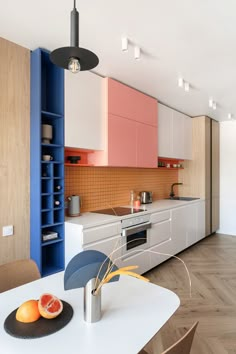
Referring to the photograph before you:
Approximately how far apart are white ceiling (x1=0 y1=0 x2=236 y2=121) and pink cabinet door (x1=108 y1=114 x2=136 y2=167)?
0.52 m

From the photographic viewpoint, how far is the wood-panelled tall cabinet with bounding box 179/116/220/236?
187 inches

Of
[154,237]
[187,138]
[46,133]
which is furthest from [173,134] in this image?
[46,133]

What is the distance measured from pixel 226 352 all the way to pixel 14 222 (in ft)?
6.55

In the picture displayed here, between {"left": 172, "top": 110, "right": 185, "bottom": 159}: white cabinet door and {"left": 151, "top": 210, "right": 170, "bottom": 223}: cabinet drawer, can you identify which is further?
{"left": 172, "top": 110, "right": 185, "bottom": 159}: white cabinet door

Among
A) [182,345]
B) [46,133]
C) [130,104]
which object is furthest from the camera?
[130,104]

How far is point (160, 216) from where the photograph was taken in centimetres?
343

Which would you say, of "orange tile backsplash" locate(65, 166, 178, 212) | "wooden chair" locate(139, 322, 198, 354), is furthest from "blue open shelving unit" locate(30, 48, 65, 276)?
"wooden chair" locate(139, 322, 198, 354)

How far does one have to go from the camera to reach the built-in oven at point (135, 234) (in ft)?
9.24

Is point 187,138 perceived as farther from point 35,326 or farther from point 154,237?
point 35,326

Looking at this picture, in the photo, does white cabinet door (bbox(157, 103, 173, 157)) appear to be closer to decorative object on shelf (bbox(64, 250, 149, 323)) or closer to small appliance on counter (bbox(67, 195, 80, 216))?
small appliance on counter (bbox(67, 195, 80, 216))

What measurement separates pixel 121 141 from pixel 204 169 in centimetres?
237

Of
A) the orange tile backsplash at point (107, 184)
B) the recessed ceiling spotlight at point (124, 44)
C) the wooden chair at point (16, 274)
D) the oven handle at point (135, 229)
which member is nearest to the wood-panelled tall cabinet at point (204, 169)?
the orange tile backsplash at point (107, 184)

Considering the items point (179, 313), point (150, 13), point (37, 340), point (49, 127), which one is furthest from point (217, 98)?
point (37, 340)

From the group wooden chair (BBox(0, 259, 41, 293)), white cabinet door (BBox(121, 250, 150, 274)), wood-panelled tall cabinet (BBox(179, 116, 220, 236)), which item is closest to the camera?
wooden chair (BBox(0, 259, 41, 293))
